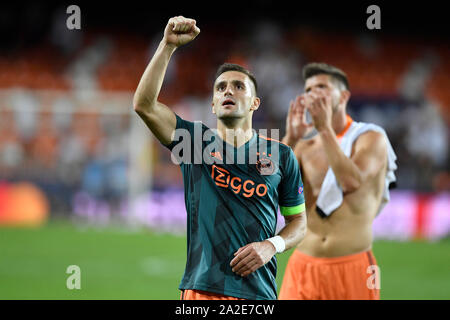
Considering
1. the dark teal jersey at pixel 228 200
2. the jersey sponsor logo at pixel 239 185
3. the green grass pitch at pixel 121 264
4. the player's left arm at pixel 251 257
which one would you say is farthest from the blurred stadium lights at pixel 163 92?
the player's left arm at pixel 251 257

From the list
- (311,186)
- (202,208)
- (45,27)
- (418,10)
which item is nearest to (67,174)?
(45,27)

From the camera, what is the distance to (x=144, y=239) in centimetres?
1312

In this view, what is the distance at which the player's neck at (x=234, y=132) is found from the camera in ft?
11.0

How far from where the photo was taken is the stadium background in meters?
10.4

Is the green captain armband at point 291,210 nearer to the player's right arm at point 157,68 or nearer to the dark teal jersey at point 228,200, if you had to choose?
the dark teal jersey at point 228,200

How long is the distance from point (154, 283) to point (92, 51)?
1448 centimetres

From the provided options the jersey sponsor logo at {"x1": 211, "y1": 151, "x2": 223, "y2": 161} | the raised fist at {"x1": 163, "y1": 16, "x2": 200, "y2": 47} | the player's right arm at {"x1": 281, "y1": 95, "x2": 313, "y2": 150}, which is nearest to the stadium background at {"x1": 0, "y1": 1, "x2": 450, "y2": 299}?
the player's right arm at {"x1": 281, "y1": 95, "x2": 313, "y2": 150}

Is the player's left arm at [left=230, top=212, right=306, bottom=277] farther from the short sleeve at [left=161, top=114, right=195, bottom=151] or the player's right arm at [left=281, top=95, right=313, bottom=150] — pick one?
the player's right arm at [left=281, top=95, right=313, bottom=150]

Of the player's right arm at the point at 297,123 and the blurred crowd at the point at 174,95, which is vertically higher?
the blurred crowd at the point at 174,95

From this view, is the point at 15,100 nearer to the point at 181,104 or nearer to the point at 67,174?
the point at 67,174

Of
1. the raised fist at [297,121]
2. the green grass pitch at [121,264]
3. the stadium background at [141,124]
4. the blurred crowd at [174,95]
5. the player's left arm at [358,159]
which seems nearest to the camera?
the player's left arm at [358,159]

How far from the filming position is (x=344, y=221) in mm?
4453

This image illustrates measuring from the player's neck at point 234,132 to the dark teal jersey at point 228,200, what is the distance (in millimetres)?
32

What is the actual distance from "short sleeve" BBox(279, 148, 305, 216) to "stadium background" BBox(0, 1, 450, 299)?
4858 millimetres
